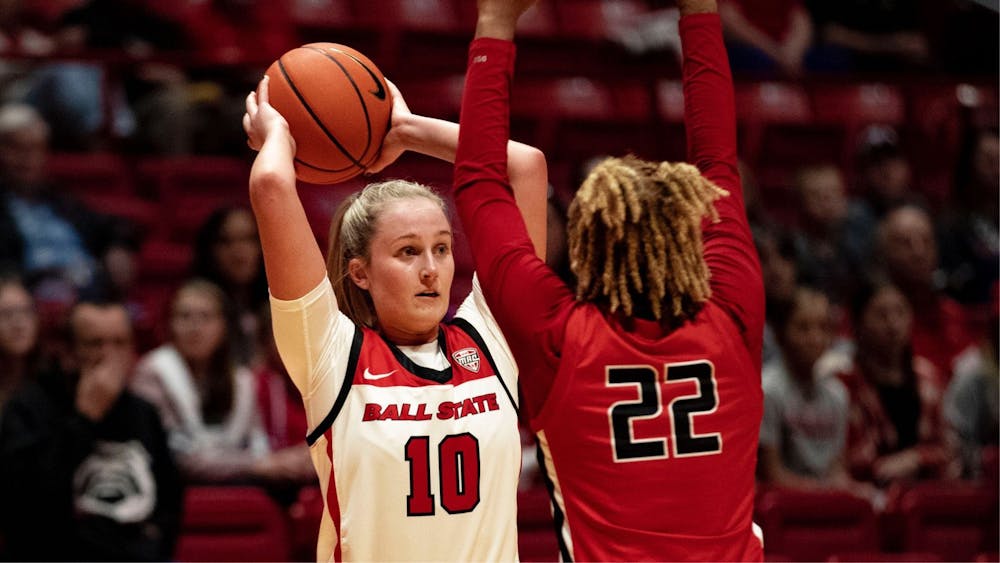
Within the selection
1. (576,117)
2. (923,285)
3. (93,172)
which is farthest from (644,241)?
(576,117)

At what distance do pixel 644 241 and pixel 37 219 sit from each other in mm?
4682

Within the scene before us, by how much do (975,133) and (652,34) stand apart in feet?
6.52

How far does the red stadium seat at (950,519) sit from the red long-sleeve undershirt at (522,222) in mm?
2856

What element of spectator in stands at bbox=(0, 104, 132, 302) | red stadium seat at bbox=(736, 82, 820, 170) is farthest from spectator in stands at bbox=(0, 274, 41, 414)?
red stadium seat at bbox=(736, 82, 820, 170)

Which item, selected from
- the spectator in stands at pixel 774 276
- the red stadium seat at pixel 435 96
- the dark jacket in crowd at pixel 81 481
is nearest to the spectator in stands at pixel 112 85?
the red stadium seat at pixel 435 96

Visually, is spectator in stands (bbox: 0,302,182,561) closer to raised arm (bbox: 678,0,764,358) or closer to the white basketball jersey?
the white basketball jersey

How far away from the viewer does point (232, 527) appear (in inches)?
195

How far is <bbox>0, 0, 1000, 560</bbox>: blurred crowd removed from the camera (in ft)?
16.0

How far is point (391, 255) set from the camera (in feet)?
9.77

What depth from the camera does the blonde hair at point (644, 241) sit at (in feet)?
8.78

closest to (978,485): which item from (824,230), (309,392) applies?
(824,230)

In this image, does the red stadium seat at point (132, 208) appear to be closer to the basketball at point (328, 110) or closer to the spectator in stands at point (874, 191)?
the spectator in stands at point (874, 191)

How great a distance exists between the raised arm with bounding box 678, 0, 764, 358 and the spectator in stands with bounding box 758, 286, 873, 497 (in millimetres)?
2874

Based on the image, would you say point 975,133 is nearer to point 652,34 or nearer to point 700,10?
point 652,34
